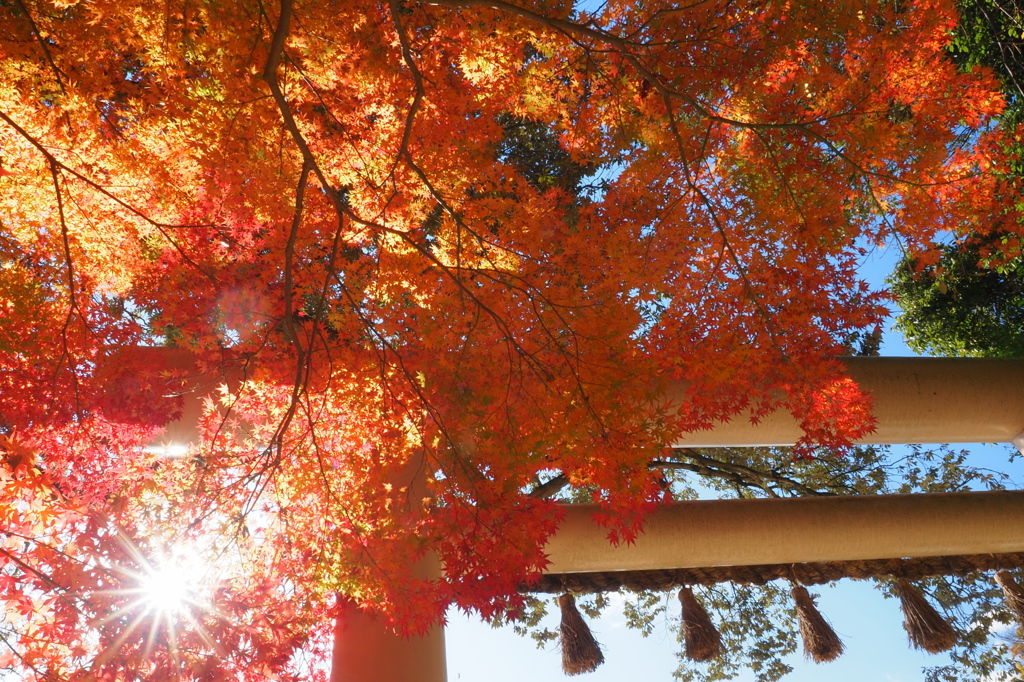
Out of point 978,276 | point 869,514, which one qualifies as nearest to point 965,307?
point 978,276

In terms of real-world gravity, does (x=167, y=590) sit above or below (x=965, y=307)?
below

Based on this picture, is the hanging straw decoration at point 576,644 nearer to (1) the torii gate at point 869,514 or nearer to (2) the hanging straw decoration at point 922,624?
(1) the torii gate at point 869,514

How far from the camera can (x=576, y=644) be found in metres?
5.93

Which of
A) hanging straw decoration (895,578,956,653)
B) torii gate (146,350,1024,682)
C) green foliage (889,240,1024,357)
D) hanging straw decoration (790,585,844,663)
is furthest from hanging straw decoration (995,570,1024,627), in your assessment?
green foliage (889,240,1024,357)

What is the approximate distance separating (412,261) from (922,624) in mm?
5759

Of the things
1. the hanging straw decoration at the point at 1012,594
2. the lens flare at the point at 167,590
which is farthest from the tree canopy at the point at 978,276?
the lens flare at the point at 167,590

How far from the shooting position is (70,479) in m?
3.97

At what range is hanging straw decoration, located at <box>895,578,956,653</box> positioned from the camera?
19.4ft

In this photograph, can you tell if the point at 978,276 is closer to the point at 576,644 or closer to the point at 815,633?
the point at 815,633

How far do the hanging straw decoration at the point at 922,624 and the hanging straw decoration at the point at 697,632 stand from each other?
185 cm

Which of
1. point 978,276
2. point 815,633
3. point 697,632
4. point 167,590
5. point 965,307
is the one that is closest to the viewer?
point 167,590

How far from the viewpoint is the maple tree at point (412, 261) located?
379cm

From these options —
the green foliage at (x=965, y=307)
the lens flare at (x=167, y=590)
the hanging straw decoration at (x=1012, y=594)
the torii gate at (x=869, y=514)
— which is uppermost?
the green foliage at (x=965, y=307)

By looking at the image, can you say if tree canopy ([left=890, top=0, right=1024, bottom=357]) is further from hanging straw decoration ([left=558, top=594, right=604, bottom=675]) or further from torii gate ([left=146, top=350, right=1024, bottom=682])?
hanging straw decoration ([left=558, top=594, right=604, bottom=675])
